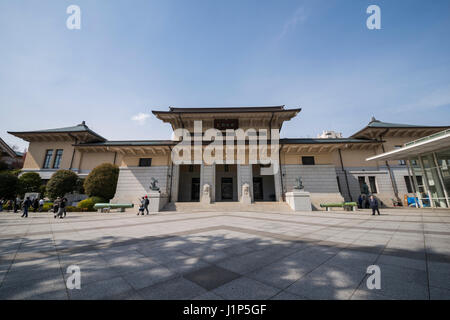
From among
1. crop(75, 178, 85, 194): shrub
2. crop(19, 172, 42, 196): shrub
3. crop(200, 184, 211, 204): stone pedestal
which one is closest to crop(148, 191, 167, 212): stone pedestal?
crop(200, 184, 211, 204): stone pedestal

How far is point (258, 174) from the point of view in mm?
24609

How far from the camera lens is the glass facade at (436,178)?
48.6ft

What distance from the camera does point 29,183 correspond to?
783 inches

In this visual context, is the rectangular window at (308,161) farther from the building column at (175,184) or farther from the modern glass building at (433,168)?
the building column at (175,184)

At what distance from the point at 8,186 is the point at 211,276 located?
28417 mm

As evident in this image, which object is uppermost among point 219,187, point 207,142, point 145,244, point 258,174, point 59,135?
point 59,135

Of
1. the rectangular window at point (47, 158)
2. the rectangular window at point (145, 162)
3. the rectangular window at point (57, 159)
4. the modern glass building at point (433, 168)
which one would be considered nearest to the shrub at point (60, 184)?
the rectangular window at point (57, 159)

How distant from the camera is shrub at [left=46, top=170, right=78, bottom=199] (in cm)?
1842

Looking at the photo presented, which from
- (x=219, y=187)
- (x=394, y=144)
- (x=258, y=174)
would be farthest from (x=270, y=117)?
(x=394, y=144)

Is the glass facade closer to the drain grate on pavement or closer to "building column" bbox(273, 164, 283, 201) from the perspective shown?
"building column" bbox(273, 164, 283, 201)

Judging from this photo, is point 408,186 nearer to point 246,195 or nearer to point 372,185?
point 372,185

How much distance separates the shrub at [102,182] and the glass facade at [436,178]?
3301cm
